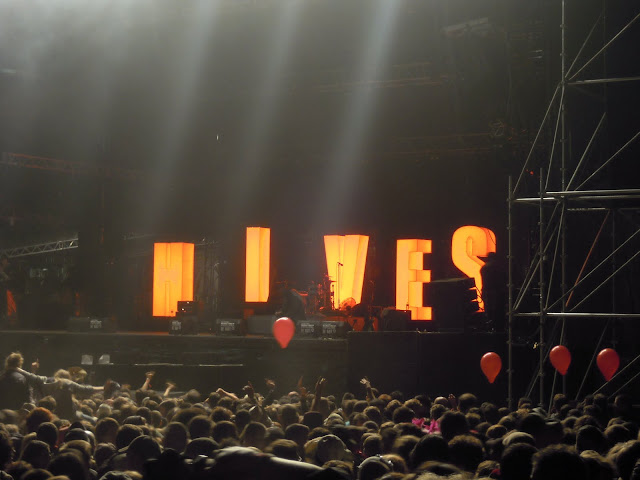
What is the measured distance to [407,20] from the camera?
1970 centimetres

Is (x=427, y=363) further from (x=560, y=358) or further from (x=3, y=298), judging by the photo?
(x=3, y=298)

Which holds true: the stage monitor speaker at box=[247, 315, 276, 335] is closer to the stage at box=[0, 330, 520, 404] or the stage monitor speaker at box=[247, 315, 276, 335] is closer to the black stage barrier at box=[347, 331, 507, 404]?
the stage at box=[0, 330, 520, 404]

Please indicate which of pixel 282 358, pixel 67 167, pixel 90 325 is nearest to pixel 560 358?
pixel 282 358

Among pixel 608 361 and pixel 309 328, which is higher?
pixel 309 328

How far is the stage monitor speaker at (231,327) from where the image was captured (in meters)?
18.7

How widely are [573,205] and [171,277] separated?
12947mm

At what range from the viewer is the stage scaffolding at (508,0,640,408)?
1053 centimetres

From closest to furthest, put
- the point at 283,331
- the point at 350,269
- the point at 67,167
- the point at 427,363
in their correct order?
the point at 427,363 → the point at 283,331 → the point at 350,269 → the point at 67,167

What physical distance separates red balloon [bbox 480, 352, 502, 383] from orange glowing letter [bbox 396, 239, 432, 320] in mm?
8052

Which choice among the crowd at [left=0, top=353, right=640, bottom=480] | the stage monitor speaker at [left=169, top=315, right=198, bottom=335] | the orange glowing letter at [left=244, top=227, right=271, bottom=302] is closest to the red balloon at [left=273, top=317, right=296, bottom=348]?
the stage monitor speaker at [left=169, top=315, right=198, bottom=335]

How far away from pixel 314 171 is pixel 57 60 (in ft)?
21.7

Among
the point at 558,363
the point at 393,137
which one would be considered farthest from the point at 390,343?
the point at 393,137

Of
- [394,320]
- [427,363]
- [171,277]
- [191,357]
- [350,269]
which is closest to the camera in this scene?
[427,363]

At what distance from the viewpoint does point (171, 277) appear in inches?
892
